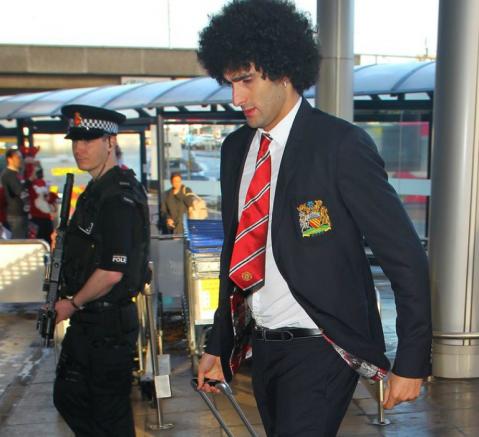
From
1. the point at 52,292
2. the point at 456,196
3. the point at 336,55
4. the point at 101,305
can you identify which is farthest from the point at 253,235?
the point at 336,55

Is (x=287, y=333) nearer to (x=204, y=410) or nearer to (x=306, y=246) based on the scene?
(x=306, y=246)

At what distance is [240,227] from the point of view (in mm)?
2414

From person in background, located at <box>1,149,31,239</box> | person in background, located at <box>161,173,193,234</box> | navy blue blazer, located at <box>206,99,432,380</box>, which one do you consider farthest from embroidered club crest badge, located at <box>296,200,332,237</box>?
person in background, located at <box>1,149,31,239</box>

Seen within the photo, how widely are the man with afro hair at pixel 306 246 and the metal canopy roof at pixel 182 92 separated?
25.8 feet

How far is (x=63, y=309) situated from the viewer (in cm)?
345

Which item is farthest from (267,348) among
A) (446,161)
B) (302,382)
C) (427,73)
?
(427,73)

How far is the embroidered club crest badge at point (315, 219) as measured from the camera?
222 centimetres

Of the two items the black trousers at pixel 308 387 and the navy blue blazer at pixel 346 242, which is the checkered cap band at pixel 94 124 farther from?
the black trousers at pixel 308 387

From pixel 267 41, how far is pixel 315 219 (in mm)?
663

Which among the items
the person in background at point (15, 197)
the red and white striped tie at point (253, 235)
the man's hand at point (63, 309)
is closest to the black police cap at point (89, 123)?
the man's hand at point (63, 309)

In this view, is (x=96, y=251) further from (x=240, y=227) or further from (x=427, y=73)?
(x=427, y=73)

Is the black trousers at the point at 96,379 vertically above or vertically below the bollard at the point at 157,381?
above

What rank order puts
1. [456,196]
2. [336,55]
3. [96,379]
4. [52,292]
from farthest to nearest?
[336,55] → [456,196] → [52,292] → [96,379]

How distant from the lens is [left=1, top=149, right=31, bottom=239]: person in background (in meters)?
10.6
